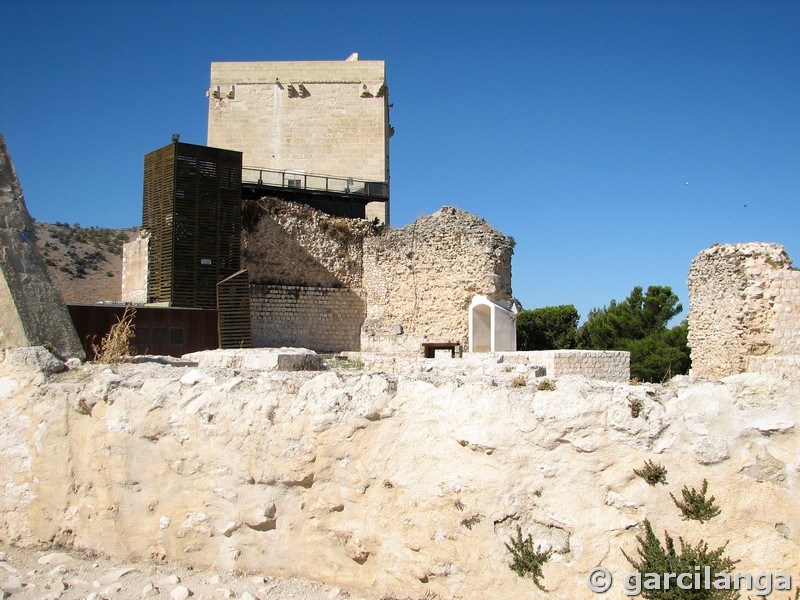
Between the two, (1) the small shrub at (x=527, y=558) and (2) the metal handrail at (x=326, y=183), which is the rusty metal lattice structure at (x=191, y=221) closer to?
(2) the metal handrail at (x=326, y=183)

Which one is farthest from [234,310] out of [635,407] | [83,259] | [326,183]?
[83,259]

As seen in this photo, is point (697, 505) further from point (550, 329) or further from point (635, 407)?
point (550, 329)

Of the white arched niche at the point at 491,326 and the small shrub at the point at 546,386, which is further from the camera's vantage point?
the white arched niche at the point at 491,326

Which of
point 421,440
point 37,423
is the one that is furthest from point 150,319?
point 421,440

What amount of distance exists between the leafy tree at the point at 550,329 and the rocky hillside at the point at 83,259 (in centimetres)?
1965

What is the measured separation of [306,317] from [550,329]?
12054 mm

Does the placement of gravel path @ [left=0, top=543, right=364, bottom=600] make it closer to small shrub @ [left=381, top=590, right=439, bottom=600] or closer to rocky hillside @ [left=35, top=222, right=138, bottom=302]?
small shrub @ [left=381, top=590, right=439, bottom=600]

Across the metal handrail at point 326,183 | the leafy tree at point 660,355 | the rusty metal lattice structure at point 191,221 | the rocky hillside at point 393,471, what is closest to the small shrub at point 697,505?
the rocky hillside at point 393,471

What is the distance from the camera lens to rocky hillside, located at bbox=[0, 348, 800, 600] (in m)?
3.22

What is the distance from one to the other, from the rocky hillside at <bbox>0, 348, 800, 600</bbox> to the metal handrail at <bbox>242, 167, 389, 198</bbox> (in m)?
17.6

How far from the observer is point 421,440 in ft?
12.1

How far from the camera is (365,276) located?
20.4m

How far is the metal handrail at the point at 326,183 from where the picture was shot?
2197 centimetres

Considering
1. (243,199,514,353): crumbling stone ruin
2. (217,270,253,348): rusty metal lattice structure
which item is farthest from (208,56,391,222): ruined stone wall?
(217,270,253,348): rusty metal lattice structure
